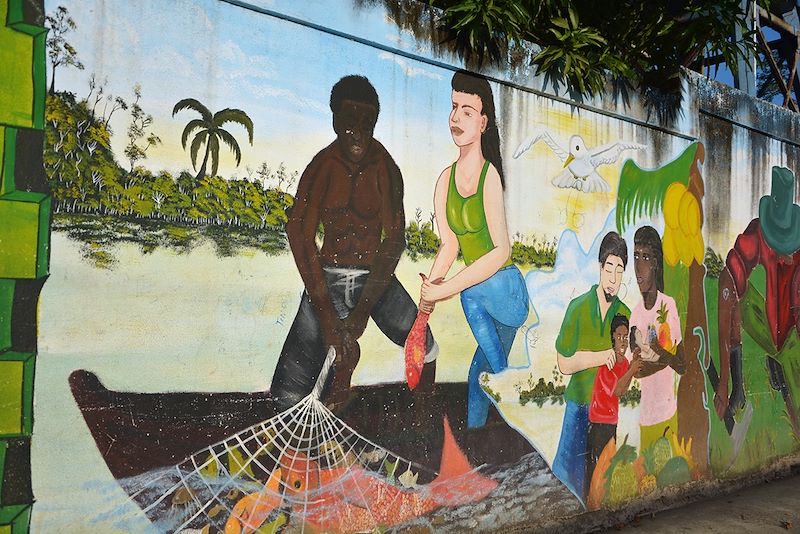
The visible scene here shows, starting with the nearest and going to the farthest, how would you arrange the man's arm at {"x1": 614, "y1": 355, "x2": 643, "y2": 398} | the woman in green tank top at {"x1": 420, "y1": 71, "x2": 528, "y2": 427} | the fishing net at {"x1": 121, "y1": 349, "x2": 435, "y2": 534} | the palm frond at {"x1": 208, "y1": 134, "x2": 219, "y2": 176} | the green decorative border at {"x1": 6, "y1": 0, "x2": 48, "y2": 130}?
the green decorative border at {"x1": 6, "y1": 0, "x2": 48, "y2": 130} → the fishing net at {"x1": 121, "y1": 349, "x2": 435, "y2": 534} → the palm frond at {"x1": 208, "y1": 134, "x2": 219, "y2": 176} → the woman in green tank top at {"x1": 420, "y1": 71, "x2": 528, "y2": 427} → the man's arm at {"x1": 614, "y1": 355, "x2": 643, "y2": 398}

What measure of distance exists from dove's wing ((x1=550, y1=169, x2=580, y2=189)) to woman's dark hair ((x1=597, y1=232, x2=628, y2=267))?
0.52m

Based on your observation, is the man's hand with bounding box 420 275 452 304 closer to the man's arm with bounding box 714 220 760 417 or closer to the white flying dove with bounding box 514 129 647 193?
the white flying dove with bounding box 514 129 647 193

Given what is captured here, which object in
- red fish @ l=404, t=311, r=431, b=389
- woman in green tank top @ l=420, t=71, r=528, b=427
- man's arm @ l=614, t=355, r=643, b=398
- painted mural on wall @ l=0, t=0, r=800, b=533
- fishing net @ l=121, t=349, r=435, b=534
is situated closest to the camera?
painted mural on wall @ l=0, t=0, r=800, b=533

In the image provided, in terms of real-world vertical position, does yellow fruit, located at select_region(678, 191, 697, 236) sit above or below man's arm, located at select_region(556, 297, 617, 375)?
above

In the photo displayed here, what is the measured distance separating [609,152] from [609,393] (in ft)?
6.07

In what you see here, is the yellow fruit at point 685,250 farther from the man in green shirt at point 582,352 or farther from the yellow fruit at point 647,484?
the yellow fruit at point 647,484

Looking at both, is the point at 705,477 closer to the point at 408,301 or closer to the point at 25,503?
the point at 408,301

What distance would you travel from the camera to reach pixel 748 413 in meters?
6.76

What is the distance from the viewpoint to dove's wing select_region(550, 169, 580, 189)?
5.01m

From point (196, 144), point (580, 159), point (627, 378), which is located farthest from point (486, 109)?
point (627, 378)

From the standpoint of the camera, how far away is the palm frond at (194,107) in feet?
10.8

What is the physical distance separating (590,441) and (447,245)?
2.00m

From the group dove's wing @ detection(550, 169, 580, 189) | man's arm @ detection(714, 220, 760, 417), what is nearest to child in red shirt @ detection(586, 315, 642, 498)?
dove's wing @ detection(550, 169, 580, 189)

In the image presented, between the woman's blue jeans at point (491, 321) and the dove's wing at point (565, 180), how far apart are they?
76 centimetres
